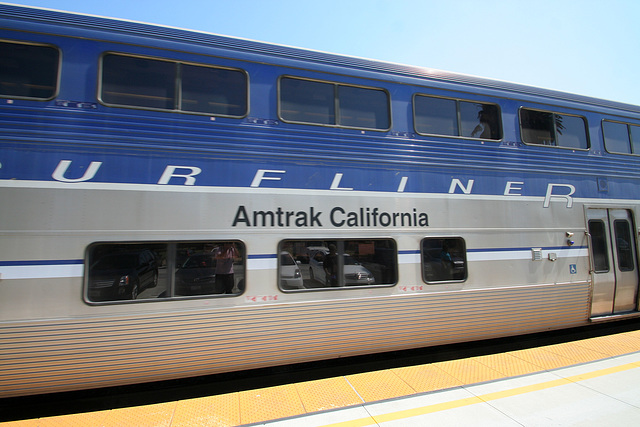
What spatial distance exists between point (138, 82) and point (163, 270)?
2.20 m

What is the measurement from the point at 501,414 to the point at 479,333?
1.67 meters

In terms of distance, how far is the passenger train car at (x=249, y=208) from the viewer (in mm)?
3295

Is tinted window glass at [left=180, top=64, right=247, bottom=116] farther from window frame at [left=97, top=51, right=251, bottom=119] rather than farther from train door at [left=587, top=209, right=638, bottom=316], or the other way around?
train door at [left=587, top=209, right=638, bottom=316]

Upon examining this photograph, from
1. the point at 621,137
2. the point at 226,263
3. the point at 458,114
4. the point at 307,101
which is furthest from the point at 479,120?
the point at 226,263

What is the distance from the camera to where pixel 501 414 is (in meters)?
3.20

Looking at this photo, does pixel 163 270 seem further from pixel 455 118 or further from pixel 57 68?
pixel 455 118

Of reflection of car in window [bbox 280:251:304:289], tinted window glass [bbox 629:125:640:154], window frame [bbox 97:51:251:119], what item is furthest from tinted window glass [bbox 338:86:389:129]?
tinted window glass [bbox 629:125:640:154]

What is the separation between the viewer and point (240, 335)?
3.72 m

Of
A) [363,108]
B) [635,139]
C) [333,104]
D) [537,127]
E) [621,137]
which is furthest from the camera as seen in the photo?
[635,139]

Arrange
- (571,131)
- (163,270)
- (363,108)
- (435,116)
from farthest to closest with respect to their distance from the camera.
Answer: (571,131)
(435,116)
(363,108)
(163,270)

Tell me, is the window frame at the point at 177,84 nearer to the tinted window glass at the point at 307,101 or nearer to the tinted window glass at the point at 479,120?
the tinted window glass at the point at 307,101

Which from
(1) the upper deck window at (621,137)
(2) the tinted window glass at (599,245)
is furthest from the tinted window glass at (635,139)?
(2) the tinted window glass at (599,245)

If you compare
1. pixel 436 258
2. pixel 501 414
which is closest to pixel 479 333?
pixel 436 258

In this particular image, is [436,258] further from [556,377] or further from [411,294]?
[556,377]
